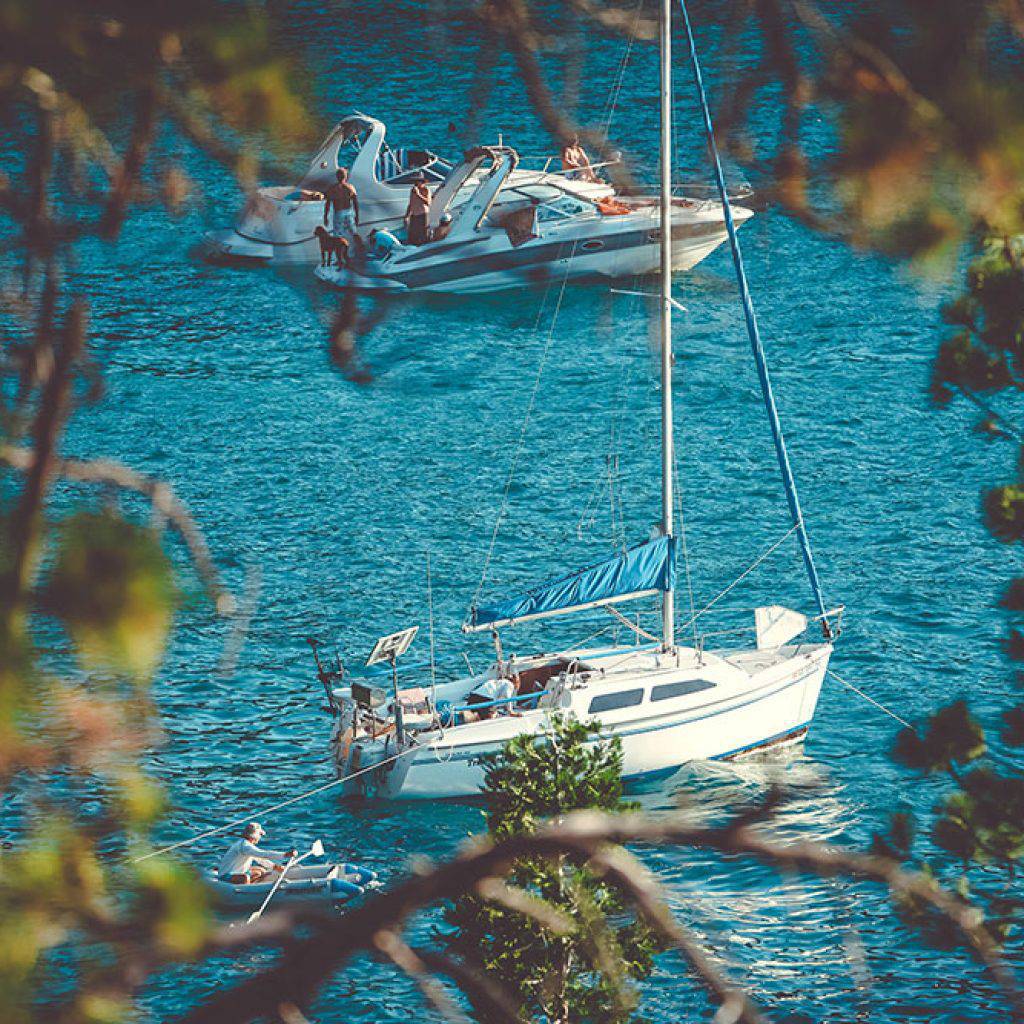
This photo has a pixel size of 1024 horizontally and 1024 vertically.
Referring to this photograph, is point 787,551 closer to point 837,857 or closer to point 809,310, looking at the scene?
point 809,310

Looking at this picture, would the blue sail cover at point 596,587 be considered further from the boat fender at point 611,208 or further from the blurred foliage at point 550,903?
the boat fender at point 611,208

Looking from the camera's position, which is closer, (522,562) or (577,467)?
(522,562)

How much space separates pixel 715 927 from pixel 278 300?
30124 millimetres

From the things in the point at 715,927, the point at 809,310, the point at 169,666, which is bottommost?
the point at 715,927

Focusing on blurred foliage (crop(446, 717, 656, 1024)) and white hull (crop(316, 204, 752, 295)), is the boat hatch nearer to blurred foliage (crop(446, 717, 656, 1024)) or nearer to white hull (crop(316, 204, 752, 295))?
blurred foliage (crop(446, 717, 656, 1024))

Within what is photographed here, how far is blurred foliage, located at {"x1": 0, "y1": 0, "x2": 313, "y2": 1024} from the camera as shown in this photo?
14.7 feet

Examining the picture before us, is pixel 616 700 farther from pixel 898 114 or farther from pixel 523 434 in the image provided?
pixel 898 114

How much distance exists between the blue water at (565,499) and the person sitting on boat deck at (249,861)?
1.25m

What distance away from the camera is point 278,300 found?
49656 mm

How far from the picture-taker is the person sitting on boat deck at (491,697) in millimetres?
25062

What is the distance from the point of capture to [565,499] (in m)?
37.1

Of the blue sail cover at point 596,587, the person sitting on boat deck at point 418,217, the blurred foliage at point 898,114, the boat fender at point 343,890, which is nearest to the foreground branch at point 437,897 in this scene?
the blurred foliage at point 898,114

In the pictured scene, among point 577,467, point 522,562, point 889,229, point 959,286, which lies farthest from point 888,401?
point 889,229

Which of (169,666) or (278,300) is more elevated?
(278,300)
